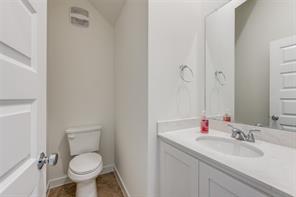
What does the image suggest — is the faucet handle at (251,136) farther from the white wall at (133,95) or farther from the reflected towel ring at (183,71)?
the white wall at (133,95)

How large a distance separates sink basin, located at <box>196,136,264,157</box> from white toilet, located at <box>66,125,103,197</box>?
1121 millimetres

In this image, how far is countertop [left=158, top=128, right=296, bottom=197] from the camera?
21.1 inches

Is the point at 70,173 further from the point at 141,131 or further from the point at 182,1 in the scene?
the point at 182,1

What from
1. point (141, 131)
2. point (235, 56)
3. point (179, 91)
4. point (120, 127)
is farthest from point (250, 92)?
point (120, 127)

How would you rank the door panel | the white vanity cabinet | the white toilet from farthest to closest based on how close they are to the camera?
1. the white toilet
2. the white vanity cabinet
3. the door panel

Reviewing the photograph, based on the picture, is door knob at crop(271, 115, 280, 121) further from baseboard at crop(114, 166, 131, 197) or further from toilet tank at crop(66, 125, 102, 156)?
toilet tank at crop(66, 125, 102, 156)

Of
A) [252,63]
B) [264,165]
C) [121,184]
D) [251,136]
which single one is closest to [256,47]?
[252,63]

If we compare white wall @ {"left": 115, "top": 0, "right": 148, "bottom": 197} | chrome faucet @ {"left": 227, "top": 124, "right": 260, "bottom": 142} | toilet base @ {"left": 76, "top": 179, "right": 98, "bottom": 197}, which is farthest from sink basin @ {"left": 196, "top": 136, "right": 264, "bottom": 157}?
toilet base @ {"left": 76, "top": 179, "right": 98, "bottom": 197}

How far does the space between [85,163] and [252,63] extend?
71.9 inches

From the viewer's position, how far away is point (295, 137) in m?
0.89

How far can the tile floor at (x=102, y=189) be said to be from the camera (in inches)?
69.1

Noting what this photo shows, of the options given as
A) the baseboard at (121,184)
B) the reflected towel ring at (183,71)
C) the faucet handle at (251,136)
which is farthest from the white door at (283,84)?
the baseboard at (121,184)

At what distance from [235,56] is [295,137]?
71 cm

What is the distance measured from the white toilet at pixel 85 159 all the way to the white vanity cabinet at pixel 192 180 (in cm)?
77
